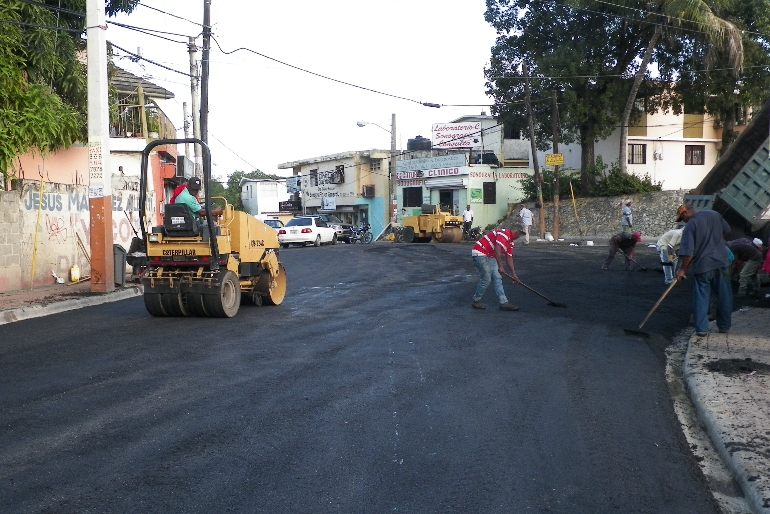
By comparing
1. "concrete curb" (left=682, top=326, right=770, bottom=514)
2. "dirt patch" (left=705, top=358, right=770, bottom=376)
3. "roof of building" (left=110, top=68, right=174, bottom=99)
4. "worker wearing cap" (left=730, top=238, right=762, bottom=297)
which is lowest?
"concrete curb" (left=682, top=326, right=770, bottom=514)

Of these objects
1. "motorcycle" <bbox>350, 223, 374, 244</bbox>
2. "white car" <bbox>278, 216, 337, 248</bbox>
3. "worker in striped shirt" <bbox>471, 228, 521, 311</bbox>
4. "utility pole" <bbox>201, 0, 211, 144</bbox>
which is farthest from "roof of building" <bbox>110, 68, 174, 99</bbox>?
"worker in striped shirt" <bbox>471, 228, 521, 311</bbox>

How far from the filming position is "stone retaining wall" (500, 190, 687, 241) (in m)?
36.4

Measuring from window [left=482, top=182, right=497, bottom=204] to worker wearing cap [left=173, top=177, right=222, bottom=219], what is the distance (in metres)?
36.2

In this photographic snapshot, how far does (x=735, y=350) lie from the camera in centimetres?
865

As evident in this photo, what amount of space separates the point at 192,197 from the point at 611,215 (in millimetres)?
30410

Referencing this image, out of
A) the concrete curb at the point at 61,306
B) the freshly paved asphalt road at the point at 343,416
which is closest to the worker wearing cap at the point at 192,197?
the freshly paved asphalt road at the point at 343,416

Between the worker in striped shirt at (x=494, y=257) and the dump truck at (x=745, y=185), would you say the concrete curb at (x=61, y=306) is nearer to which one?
the worker in striped shirt at (x=494, y=257)

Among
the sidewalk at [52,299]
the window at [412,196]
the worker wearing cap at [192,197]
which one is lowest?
the sidewalk at [52,299]

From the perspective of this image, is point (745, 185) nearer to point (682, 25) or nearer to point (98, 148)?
point (98, 148)

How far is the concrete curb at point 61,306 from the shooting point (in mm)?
12084

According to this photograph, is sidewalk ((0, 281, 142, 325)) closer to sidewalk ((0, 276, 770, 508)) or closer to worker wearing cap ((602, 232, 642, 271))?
sidewalk ((0, 276, 770, 508))

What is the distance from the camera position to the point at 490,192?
46719 millimetres

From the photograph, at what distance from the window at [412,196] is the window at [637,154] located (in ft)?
43.7

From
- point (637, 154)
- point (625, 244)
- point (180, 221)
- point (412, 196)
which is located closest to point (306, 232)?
point (412, 196)
